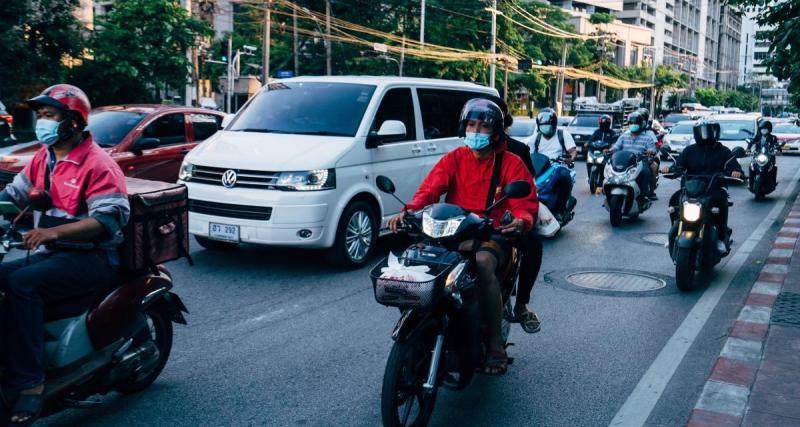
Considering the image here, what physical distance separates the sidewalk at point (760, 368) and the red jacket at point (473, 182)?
60.8 inches

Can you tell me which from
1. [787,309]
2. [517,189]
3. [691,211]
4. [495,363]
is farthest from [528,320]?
[691,211]

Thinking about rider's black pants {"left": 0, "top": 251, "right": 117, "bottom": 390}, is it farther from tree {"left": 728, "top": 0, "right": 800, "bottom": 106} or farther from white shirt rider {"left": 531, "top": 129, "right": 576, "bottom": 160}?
tree {"left": 728, "top": 0, "right": 800, "bottom": 106}

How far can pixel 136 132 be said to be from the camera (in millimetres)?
10758

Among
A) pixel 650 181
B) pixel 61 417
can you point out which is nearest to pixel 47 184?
pixel 61 417

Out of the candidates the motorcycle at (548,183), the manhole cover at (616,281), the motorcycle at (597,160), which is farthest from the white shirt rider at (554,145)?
the motorcycle at (597,160)

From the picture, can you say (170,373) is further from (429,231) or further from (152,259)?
(429,231)

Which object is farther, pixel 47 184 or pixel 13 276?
pixel 47 184

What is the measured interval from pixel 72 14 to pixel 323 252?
13756 millimetres

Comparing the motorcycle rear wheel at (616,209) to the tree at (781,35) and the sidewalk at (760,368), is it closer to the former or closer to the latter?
the tree at (781,35)

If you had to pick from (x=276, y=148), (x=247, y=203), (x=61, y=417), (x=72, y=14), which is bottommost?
(x=61, y=417)

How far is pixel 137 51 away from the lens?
21.5 meters

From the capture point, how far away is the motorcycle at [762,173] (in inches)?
640

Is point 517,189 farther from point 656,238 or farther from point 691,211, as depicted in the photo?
point 656,238

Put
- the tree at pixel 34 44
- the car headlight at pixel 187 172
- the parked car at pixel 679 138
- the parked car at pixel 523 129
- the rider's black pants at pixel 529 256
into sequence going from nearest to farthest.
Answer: the rider's black pants at pixel 529 256
the car headlight at pixel 187 172
the tree at pixel 34 44
the parked car at pixel 523 129
the parked car at pixel 679 138
